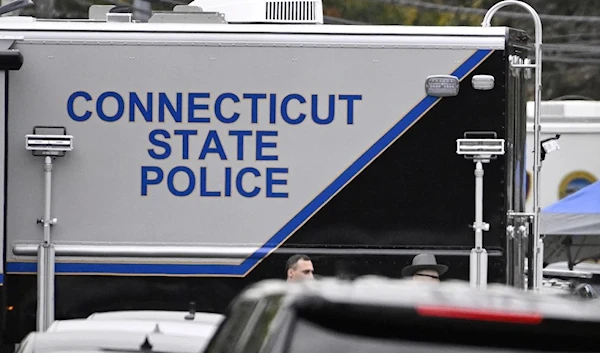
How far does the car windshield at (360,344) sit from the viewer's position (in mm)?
2715

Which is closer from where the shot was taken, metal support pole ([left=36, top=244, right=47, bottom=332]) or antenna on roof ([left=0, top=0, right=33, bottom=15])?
metal support pole ([left=36, top=244, right=47, bottom=332])

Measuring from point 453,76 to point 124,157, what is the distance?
2.02 meters

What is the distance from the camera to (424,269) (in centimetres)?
746

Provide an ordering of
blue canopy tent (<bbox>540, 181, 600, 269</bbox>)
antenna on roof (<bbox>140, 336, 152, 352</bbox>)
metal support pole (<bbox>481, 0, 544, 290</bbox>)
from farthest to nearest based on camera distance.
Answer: blue canopy tent (<bbox>540, 181, 600, 269</bbox>), metal support pole (<bbox>481, 0, 544, 290</bbox>), antenna on roof (<bbox>140, 336, 152, 352</bbox>)

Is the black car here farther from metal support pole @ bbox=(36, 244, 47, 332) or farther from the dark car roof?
metal support pole @ bbox=(36, 244, 47, 332)

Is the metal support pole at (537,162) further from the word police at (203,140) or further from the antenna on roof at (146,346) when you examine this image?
the antenna on roof at (146,346)

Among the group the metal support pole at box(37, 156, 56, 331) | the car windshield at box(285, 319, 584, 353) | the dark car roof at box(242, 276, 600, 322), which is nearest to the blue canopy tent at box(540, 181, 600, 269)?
the metal support pole at box(37, 156, 56, 331)

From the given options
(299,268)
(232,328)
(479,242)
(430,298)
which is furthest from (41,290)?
(430,298)

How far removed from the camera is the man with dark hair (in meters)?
7.27

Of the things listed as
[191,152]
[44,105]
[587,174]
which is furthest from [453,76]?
[587,174]

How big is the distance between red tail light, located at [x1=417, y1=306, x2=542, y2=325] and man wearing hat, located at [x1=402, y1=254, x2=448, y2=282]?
4.57 meters

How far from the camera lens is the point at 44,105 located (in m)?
7.66

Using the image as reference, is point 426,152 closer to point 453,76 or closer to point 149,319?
point 453,76

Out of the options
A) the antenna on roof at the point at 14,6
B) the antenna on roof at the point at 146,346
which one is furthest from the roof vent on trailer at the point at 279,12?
the antenna on roof at the point at 146,346
